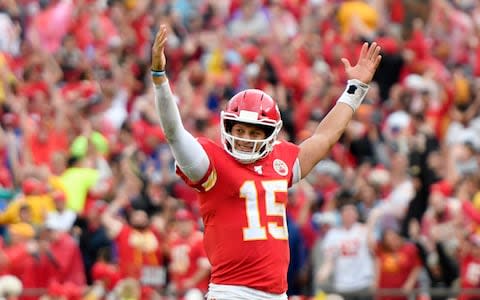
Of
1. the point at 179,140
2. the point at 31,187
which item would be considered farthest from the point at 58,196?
the point at 179,140

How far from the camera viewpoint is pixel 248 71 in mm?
18859

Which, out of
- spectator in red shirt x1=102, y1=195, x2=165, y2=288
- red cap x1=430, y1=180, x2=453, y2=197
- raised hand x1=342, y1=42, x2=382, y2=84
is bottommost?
spectator in red shirt x1=102, y1=195, x2=165, y2=288

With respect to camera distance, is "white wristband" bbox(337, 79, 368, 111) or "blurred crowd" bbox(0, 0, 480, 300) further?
"blurred crowd" bbox(0, 0, 480, 300)

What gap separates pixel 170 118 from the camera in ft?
25.6

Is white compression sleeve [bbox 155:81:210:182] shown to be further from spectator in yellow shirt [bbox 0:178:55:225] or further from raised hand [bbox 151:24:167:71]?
spectator in yellow shirt [bbox 0:178:55:225]

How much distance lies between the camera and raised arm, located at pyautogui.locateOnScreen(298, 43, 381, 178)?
862 cm

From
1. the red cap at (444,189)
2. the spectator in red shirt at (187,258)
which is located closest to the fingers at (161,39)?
the spectator in red shirt at (187,258)

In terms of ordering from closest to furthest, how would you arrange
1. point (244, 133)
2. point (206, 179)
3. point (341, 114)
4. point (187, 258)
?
point (206, 179)
point (244, 133)
point (341, 114)
point (187, 258)

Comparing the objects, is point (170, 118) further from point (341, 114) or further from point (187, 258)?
point (187, 258)

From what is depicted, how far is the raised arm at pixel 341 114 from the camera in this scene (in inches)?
339

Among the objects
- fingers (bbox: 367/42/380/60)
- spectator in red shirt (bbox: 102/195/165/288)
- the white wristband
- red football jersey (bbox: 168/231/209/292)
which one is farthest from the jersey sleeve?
spectator in red shirt (bbox: 102/195/165/288)

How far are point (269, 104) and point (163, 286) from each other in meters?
6.50

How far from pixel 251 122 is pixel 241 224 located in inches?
20.9

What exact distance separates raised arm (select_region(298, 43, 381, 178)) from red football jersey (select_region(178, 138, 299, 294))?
51 cm
